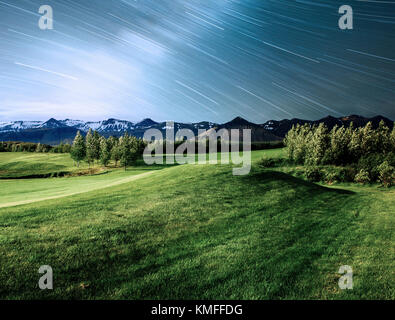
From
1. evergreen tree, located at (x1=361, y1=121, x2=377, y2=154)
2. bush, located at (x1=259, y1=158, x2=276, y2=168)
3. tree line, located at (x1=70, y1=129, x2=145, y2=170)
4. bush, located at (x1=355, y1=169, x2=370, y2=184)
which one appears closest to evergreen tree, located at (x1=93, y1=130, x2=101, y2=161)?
tree line, located at (x1=70, y1=129, x2=145, y2=170)

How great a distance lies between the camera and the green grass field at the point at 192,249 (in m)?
6.25

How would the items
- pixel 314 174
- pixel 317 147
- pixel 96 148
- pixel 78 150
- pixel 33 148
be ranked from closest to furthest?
pixel 314 174 → pixel 317 147 → pixel 78 150 → pixel 96 148 → pixel 33 148

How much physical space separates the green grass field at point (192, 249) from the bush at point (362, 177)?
115ft

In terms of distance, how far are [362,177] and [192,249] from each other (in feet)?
166

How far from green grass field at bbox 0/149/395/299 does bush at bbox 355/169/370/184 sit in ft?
115

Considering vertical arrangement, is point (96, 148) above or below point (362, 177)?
above

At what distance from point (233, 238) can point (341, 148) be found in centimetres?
6673

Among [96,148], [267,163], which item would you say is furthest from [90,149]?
[267,163]

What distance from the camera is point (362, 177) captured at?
1722 inches

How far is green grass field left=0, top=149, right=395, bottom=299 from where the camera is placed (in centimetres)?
625

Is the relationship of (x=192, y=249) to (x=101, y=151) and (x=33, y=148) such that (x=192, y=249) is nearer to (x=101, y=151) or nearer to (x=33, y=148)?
(x=101, y=151)

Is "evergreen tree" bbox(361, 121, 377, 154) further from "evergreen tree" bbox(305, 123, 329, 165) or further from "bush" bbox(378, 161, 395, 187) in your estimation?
"bush" bbox(378, 161, 395, 187)

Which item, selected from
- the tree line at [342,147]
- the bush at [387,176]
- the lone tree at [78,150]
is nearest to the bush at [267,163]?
the tree line at [342,147]
